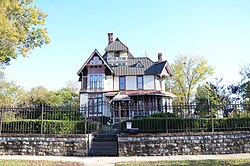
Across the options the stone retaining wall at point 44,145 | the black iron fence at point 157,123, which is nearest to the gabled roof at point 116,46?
the black iron fence at point 157,123

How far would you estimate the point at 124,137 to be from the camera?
1002cm

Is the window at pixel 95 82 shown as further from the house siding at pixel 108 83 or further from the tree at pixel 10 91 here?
the tree at pixel 10 91

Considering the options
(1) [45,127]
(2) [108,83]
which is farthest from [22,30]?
(2) [108,83]

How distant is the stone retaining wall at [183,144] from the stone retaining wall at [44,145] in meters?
2.20

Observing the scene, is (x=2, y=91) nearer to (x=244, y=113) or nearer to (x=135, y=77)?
(x=135, y=77)

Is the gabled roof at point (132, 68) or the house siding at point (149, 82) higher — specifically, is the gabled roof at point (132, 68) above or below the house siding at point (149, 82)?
above

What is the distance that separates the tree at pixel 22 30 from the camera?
14039 mm

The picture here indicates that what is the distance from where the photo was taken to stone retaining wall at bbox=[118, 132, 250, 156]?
9.90 metres

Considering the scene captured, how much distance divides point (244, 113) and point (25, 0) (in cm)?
1750

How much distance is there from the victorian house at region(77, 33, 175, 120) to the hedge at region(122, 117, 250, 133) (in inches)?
643

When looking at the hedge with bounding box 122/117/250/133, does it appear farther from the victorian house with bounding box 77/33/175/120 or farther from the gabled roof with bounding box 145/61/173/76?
the gabled roof with bounding box 145/61/173/76

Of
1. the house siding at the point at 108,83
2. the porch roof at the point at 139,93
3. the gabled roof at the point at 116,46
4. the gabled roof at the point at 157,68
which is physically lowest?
the porch roof at the point at 139,93

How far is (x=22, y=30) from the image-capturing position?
613 inches

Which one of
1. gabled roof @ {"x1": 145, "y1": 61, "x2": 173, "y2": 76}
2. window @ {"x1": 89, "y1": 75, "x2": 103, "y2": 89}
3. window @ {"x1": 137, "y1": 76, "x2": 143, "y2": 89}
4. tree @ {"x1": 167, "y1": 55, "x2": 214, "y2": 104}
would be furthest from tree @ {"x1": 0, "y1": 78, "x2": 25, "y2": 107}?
tree @ {"x1": 167, "y1": 55, "x2": 214, "y2": 104}
